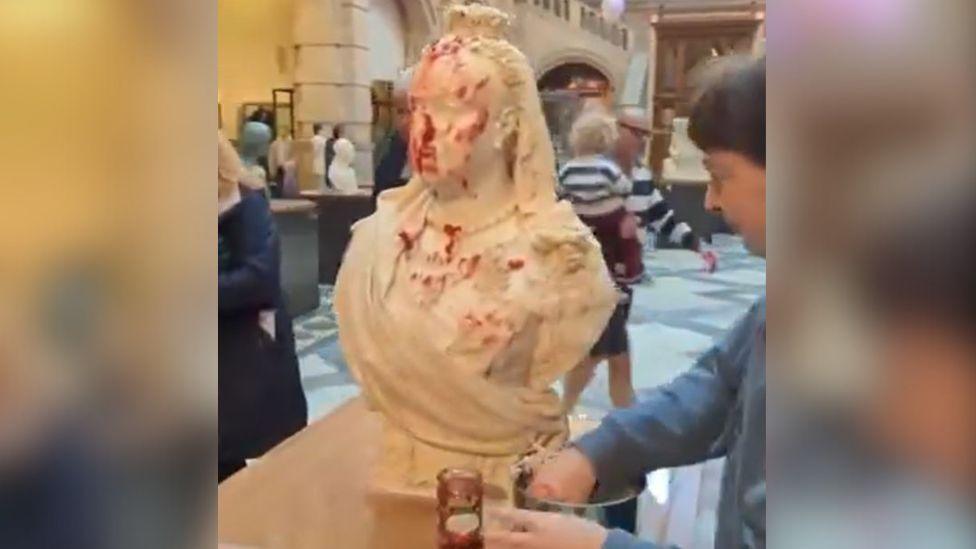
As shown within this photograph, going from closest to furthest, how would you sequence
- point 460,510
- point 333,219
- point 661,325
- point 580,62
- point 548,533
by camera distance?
point 548,533 < point 460,510 < point 661,325 < point 333,219 < point 580,62

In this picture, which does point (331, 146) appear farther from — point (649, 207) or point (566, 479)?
point (566, 479)

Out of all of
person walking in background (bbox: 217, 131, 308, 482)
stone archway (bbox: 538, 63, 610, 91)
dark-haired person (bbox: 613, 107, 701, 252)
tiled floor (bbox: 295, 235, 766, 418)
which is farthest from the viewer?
stone archway (bbox: 538, 63, 610, 91)

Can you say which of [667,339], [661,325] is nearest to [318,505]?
[667,339]

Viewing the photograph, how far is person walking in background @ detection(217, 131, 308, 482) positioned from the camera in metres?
1.58

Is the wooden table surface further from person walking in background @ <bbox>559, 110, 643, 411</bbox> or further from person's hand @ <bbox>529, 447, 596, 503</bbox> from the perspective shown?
person walking in background @ <bbox>559, 110, 643, 411</bbox>

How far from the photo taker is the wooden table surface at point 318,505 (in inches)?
46.1

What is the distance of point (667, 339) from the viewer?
378cm

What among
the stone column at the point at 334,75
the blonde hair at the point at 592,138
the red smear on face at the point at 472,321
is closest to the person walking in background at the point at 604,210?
the blonde hair at the point at 592,138

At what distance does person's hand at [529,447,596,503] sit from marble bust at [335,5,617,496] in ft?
1.08

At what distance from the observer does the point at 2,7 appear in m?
0.22

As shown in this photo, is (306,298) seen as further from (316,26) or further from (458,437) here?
(458,437)

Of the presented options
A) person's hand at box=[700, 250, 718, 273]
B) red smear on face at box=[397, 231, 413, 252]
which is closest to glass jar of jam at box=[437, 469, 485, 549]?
red smear on face at box=[397, 231, 413, 252]

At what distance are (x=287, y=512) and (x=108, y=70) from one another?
42.1 inches

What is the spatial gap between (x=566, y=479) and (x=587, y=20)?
576 cm
